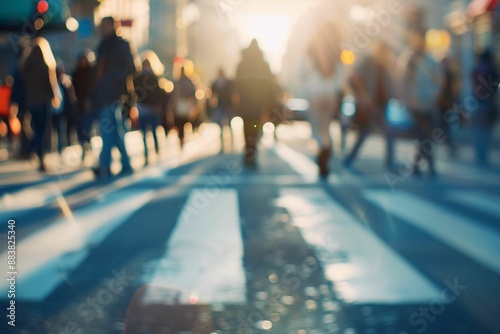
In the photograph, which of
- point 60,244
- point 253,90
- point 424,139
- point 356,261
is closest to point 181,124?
point 253,90

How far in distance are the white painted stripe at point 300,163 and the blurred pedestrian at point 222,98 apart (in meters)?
1.30

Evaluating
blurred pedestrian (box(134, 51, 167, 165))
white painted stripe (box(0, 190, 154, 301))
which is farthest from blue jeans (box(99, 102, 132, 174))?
blurred pedestrian (box(134, 51, 167, 165))

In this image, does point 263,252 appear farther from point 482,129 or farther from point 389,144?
point 482,129

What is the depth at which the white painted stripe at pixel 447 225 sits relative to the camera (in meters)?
7.18

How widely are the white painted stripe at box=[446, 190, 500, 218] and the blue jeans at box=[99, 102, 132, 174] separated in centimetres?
447

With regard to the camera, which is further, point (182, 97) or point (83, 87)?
point (182, 97)

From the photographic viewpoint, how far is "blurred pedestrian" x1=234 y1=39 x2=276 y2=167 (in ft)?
50.2

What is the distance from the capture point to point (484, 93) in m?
15.8

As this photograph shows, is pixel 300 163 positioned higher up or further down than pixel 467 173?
further down

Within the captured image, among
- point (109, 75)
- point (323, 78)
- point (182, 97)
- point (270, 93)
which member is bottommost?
point (182, 97)

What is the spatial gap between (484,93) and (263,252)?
377 inches

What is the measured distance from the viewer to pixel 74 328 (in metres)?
4.66

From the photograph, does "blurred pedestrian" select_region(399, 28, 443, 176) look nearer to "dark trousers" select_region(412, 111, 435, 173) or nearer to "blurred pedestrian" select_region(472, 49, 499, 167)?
"dark trousers" select_region(412, 111, 435, 173)

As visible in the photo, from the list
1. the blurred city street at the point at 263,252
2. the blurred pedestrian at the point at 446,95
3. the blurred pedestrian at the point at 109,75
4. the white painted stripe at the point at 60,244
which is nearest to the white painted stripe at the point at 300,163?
the blurred city street at the point at 263,252
